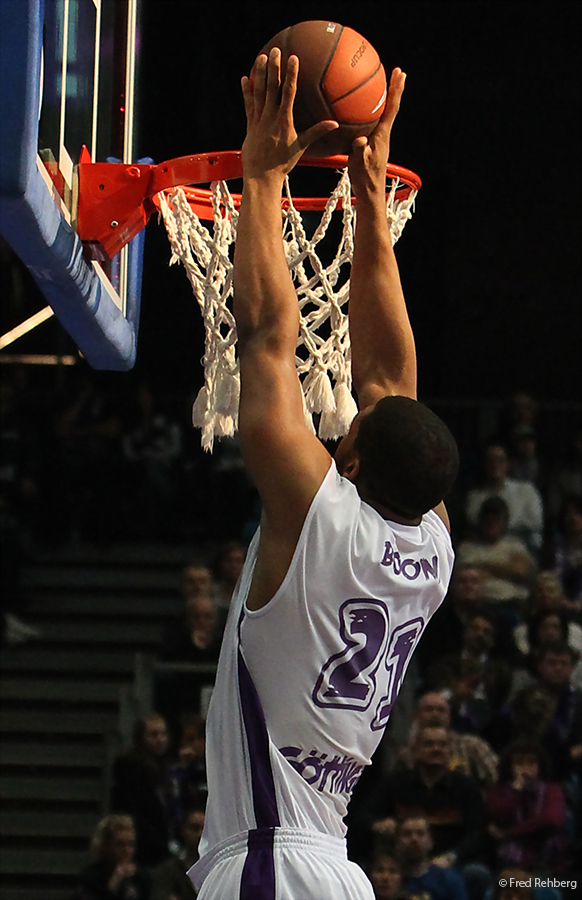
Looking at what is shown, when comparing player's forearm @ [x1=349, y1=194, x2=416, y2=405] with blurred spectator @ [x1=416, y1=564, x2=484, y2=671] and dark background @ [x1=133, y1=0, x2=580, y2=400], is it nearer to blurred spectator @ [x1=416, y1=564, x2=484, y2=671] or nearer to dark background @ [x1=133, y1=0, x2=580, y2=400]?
blurred spectator @ [x1=416, y1=564, x2=484, y2=671]

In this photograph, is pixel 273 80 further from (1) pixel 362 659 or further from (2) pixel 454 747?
(2) pixel 454 747

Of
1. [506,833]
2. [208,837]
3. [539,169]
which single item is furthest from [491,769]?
[539,169]

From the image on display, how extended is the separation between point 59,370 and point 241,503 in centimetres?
226

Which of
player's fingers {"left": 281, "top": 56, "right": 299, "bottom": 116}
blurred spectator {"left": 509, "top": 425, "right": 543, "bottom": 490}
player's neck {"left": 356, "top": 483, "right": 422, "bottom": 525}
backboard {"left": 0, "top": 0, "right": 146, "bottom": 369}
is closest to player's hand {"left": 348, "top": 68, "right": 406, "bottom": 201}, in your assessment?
player's fingers {"left": 281, "top": 56, "right": 299, "bottom": 116}

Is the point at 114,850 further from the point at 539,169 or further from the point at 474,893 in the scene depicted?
the point at 539,169

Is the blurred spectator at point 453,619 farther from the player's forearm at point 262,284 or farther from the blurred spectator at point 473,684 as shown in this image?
the player's forearm at point 262,284

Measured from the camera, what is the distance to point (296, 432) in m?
2.36

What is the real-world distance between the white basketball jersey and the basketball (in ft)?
3.09

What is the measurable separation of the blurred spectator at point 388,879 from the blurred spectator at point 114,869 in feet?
3.40

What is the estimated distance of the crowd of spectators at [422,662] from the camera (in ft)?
20.0

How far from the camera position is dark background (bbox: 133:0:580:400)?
9.99 metres

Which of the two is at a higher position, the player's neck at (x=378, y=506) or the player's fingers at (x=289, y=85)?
the player's fingers at (x=289, y=85)

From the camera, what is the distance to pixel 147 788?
645 centimetres

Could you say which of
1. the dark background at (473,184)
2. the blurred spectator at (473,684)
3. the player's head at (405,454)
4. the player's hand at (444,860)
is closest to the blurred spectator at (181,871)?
the player's hand at (444,860)
